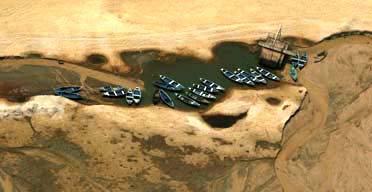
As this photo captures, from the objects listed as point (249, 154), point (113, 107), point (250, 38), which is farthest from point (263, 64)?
point (113, 107)

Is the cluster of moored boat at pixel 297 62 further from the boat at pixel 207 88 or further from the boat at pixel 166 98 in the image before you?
the boat at pixel 166 98

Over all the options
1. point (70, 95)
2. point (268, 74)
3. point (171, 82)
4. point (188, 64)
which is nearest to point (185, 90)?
point (171, 82)

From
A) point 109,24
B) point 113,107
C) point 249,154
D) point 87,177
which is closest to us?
point 87,177

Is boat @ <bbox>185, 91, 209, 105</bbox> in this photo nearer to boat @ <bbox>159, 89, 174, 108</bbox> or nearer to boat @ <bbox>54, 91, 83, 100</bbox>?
boat @ <bbox>159, 89, 174, 108</bbox>

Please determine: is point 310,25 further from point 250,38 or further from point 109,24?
point 109,24

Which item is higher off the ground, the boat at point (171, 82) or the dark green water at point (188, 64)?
the dark green water at point (188, 64)

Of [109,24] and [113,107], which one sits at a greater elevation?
[109,24]

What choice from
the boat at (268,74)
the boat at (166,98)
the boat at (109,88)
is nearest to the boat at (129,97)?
the boat at (109,88)
